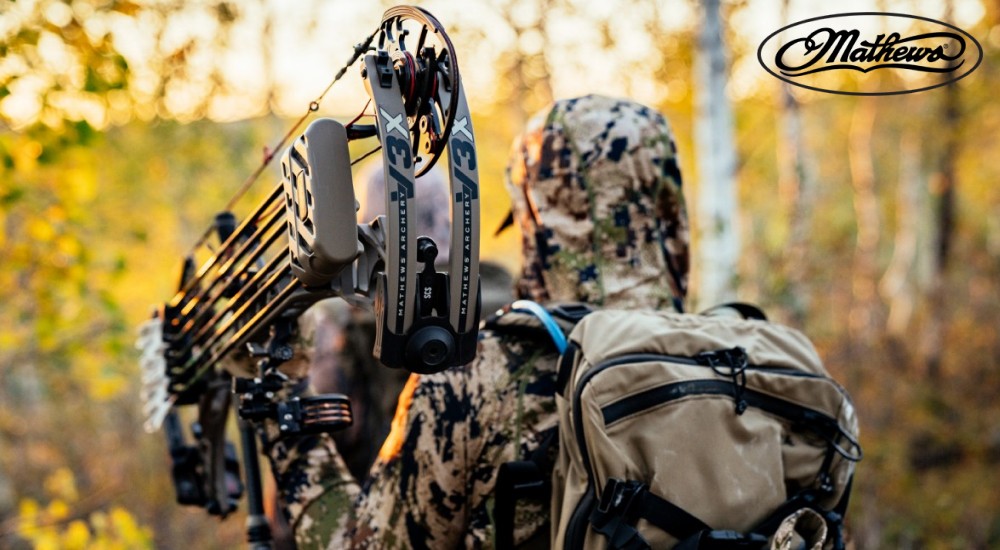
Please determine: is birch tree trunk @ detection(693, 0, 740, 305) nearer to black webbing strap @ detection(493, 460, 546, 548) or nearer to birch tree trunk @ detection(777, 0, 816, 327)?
birch tree trunk @ detection(777, 0, 816, 327)

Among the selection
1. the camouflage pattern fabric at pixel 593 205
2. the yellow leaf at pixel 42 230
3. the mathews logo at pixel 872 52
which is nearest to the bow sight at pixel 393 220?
the camouflage pattern fabric at pixel 593 205

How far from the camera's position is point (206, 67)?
10930mm

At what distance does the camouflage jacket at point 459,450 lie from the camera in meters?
2.21

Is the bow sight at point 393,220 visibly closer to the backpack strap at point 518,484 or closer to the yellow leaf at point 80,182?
the backpack strap at point 518,484

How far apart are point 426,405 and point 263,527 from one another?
2.79ft

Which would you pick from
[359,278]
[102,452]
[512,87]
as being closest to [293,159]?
[359,278]

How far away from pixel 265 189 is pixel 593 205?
1099 cm

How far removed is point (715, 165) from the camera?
26.3 feet

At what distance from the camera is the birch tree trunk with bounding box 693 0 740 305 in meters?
7.71

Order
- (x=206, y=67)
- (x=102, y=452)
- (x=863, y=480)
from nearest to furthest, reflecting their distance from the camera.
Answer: (x=863, y=480)
(x=206, y=67)
(x=102, y=452)

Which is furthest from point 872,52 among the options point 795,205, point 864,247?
point 864,247

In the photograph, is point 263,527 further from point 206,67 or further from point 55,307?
point 206,67

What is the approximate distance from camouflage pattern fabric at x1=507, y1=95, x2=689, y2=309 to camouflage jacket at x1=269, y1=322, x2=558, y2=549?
0.33 m

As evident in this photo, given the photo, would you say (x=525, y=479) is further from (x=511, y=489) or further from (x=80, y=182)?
(x=80, y=182)
